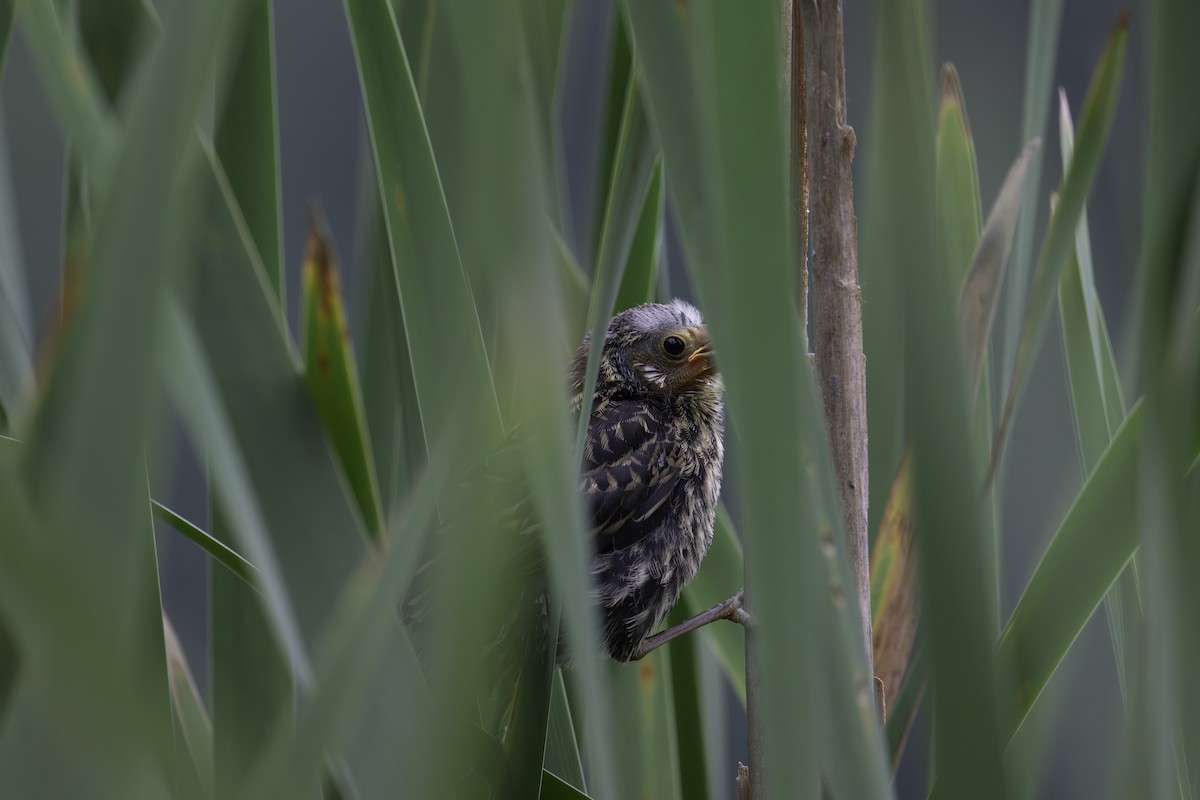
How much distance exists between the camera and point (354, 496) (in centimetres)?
82

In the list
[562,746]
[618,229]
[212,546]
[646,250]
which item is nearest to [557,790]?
[562,746]

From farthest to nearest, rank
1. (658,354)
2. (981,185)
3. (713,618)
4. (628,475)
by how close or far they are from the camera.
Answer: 1. (658,354)
2. (628,475)
3. (981,185)
4. (713,618)

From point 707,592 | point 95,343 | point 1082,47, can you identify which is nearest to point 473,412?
point 95,343

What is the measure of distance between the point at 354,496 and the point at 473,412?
344 mm

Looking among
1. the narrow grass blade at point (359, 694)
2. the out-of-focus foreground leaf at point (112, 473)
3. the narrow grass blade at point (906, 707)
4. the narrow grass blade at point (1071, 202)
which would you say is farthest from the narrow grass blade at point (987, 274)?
the out-of-focus foreground leaf at point (112, 473)

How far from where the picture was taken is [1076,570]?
723 mm

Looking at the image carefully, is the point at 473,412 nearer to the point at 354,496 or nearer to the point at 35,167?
the point at 354,496

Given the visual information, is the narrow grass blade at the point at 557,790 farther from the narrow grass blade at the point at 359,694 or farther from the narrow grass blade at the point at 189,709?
the narrow grass blade at the point at 189,709

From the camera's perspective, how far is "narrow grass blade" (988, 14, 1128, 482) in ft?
2.47

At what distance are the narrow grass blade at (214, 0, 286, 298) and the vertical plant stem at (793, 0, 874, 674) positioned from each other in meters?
0.40

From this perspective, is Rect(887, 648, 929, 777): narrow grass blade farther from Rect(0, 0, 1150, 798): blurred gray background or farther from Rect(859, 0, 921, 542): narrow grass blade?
Rect(859, 0, 921, 542): narrow grass blade

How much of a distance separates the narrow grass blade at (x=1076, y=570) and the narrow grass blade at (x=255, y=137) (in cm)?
57

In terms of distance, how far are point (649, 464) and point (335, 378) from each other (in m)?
0.88

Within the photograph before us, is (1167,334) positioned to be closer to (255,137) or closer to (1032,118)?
(1032,118)
